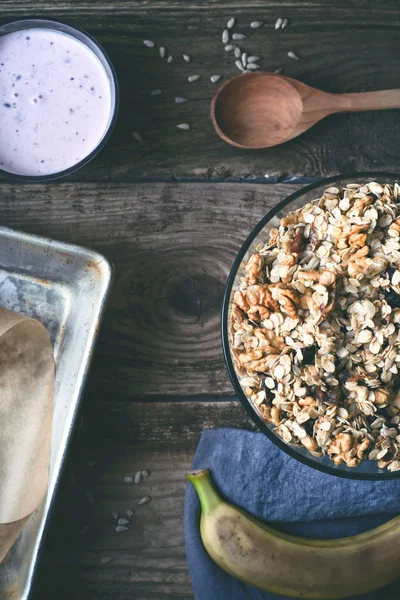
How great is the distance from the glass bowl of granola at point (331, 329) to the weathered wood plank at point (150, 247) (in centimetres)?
25

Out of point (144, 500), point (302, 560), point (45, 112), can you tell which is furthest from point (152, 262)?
point (302, 560)

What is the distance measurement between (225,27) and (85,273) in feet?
1.69

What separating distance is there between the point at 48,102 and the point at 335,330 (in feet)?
2.09

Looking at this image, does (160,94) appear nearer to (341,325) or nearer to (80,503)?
(341,325)

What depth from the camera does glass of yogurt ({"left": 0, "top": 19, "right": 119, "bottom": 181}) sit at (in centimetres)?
123

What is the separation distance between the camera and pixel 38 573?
1.23m

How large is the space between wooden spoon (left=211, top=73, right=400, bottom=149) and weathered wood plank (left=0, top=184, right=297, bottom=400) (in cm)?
9

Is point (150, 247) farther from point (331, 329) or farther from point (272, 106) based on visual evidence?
point (331, 329)

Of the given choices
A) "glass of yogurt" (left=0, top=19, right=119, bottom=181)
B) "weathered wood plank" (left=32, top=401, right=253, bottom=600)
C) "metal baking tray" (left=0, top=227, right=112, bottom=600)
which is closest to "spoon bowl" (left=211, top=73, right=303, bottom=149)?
"glass of yogurt" (left=0, top=19, right=119, bottom=181)

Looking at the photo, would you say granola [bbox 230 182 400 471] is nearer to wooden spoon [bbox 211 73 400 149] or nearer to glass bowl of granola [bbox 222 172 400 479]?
glass bowl of granola [bbox 222 172 400 479]

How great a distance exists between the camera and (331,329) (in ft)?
3.19

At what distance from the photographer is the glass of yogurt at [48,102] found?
1.23 m

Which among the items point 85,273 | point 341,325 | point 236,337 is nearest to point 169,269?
point 85,273

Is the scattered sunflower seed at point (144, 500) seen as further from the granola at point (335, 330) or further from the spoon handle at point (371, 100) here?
the spoon handle at point (371, 100)
